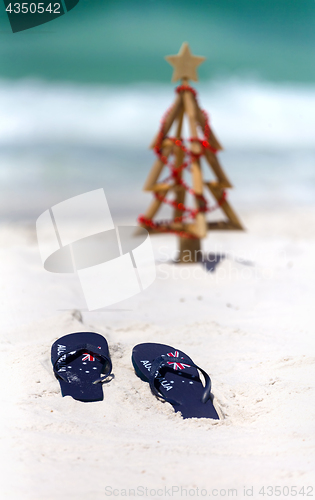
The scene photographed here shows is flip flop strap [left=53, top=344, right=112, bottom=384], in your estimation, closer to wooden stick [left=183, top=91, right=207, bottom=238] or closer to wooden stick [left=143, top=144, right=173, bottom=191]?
wooden stick [left=183, top=91, right=207, bottom=238]

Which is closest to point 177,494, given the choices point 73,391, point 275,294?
point 73,391

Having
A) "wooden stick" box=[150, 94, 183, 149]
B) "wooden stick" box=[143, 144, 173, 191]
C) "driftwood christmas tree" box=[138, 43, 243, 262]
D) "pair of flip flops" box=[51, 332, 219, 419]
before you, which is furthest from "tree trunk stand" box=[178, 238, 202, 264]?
"pair of flip flops" box=[51, 332, 219, 419]

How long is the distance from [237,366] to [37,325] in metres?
1.02

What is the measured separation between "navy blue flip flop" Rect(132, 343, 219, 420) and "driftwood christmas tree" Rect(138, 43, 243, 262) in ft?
5.74

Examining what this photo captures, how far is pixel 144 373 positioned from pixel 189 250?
2.16 metres

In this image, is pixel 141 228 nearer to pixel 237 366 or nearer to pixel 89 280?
pixel 89 280

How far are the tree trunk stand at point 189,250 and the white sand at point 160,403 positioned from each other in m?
0.59

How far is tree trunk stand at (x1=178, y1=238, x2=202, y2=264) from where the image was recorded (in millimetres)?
3580

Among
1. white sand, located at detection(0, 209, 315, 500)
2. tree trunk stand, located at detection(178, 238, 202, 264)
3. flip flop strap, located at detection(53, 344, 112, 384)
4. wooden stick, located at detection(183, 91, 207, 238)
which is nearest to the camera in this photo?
white sand, located at detection(0, 209, 315, 500)

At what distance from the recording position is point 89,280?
3.00 meters

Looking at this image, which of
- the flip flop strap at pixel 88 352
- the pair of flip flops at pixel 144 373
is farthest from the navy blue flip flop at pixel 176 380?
the flip flop strap at pixel 88 352

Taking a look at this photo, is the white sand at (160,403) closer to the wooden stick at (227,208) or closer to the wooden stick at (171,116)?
the wooden stick at (227,208)

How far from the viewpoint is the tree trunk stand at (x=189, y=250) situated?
141 inches

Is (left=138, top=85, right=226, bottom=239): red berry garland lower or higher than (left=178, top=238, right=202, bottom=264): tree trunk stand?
higher
